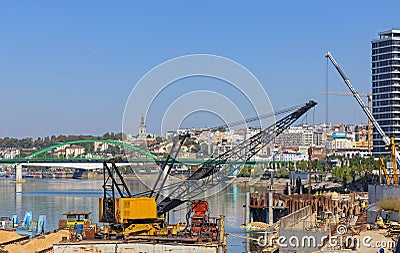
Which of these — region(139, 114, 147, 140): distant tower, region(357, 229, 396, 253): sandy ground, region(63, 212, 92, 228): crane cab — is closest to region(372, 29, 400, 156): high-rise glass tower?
region(139, 114, 147, 140): distant tower

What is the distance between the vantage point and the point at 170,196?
26.6 meters

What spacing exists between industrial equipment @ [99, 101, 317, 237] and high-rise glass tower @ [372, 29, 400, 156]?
6695 cm

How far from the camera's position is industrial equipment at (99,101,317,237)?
813 inches

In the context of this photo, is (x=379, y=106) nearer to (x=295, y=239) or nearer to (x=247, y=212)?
(x=247, y=212)

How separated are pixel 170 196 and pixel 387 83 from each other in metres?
79.4

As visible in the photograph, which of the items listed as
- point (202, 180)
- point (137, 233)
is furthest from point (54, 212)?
point (137, 233)

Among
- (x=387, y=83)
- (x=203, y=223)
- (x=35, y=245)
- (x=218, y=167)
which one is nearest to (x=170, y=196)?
(x=203, y=223)

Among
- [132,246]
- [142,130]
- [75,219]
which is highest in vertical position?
[142,130]

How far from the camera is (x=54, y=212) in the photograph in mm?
48875

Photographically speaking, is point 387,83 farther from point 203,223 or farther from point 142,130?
point 203,223

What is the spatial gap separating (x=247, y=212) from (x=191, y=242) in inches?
934

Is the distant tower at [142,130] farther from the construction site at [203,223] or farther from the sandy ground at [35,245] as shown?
the sandy ground at [35,245]

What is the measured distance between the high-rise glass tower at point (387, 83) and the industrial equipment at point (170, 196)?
66946 millimetres

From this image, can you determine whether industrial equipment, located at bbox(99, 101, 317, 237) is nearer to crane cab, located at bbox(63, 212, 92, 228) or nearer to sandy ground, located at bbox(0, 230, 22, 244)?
crane cab, located at bbox(63, 212, 92, 228)
